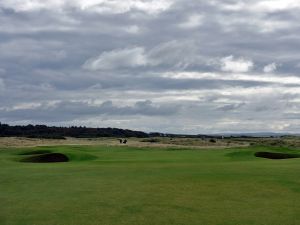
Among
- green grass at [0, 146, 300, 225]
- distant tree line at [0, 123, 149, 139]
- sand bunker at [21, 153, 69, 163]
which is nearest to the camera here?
green grass at [0, 146, 300, 225]

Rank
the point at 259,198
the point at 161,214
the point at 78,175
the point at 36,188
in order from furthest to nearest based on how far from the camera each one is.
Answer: the point at 78,175, the point at 36,188, the point at 259,198, the point at 161,214

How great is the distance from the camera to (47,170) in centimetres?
2727

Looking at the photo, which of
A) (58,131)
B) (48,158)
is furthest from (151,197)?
(58,131)

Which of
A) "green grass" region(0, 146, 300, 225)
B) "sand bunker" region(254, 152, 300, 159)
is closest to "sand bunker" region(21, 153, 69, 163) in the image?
"green grass" region(0, 146, 300, 225)

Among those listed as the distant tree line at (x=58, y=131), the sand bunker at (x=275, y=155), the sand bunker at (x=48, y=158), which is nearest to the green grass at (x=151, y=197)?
the sand bunker at (x=48, y=158)

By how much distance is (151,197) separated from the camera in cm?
1775

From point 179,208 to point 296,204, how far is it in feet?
13.8

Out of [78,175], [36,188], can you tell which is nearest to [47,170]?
[78,175]

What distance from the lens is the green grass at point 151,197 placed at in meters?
14.6

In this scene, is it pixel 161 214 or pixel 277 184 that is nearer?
pixel 161 214

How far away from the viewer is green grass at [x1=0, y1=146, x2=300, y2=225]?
48.0ft

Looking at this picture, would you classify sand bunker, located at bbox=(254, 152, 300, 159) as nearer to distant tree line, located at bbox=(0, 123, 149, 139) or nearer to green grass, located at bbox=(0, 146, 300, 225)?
green grass, located at bbox=(0, 146, 300, 225)

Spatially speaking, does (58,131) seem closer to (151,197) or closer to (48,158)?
(48,158)

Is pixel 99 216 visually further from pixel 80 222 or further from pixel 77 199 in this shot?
pixel 77 199
